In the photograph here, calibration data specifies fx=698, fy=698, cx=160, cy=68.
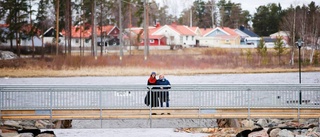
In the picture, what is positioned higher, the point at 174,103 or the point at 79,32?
the point at 79,32

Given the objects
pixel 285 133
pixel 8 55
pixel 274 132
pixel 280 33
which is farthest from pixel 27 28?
pixel 285 133

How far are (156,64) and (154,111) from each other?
3.39 meters

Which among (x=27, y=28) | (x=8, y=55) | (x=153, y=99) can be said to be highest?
(x=27, y=28)

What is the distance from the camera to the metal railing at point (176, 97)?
13039mm

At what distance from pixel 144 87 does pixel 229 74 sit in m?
3.65

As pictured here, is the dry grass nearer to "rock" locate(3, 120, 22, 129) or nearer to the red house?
the red house

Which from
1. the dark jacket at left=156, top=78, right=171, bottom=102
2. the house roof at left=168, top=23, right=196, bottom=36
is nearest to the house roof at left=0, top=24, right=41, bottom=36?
the house roof at left=168, top=23, right=196, bottom=36

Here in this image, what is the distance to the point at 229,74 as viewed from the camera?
1614 cm

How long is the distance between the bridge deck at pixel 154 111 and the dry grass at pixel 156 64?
2.30m

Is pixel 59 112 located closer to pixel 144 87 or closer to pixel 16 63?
pixel 144 87

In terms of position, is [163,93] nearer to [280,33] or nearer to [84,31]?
[280,33]

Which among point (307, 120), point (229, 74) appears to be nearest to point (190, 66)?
point (229, 74)

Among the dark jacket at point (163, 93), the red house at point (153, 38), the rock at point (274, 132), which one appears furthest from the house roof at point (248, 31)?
the dark jacket at point (163, 93)

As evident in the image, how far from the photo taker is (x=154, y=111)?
517 inches
